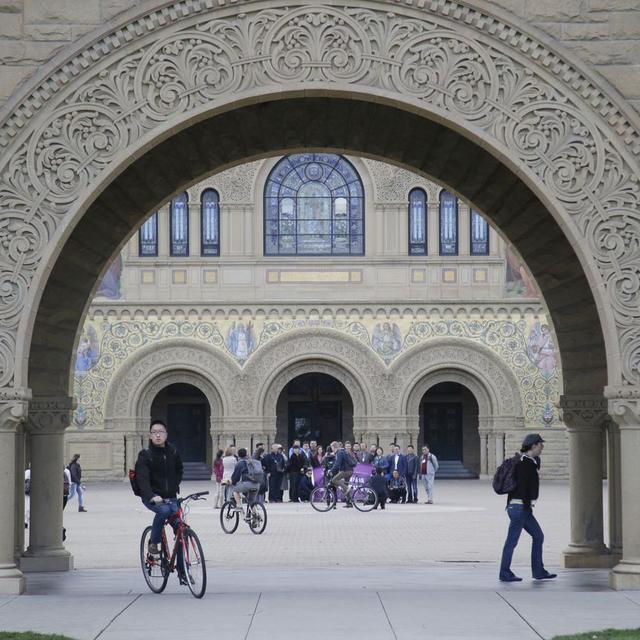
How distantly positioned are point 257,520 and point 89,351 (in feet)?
64.8

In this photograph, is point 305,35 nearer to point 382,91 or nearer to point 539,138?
point 382,91

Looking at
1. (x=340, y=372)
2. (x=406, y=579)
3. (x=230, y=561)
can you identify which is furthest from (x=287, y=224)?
(x=406, y=579)

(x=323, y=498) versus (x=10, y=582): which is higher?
(x=10, y=582)

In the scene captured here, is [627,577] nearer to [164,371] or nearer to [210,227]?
[164,371]

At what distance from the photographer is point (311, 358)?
135 ft

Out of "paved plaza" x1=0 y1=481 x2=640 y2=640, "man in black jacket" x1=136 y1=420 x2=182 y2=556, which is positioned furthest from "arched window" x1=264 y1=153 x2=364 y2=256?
"man in black jacket" x1=136 y1=420 x2=182 y2=556

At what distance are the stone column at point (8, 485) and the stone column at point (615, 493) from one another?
5986 mm

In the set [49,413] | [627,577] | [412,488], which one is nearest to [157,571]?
[49,413]

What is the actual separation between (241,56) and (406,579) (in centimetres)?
513

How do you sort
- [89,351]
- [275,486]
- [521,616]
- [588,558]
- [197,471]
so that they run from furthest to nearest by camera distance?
1. [197,471]
2. [89,351]
3. [275,486]
4. [588,558]
5. [521,616]

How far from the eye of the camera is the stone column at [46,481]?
14.3 m

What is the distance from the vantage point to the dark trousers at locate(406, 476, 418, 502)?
32.0 meters

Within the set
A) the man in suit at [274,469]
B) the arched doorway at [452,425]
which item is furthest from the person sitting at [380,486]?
the arched doorway at [452,425]

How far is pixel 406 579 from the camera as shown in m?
13.5
